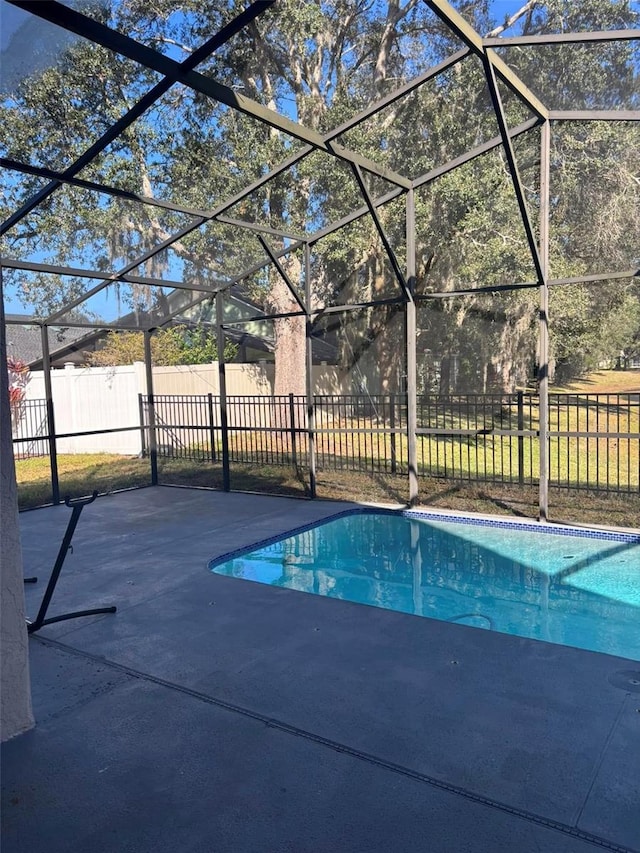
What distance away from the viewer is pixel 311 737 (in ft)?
8.17

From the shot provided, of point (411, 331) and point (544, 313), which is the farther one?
point (411, 331)

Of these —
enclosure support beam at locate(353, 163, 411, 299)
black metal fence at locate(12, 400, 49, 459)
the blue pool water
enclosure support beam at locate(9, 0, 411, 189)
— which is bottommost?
the blue pool water

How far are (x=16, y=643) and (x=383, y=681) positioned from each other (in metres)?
1.68

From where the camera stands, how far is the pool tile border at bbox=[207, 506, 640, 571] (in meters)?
5.55

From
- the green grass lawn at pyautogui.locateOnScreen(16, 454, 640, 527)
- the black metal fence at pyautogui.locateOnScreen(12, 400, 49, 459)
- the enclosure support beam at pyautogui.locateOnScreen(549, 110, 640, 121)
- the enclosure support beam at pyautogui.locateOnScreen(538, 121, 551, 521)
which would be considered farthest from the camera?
the black metal fence at pyautogui.locateOnScreen(12, 400, 49, 459)

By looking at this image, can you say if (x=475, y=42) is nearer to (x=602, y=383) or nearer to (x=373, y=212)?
(x=373, y=212)

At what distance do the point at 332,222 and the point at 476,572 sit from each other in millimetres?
6632

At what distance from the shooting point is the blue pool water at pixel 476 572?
168 inches

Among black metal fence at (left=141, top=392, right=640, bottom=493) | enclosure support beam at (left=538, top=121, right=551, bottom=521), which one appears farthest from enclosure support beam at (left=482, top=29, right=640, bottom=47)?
black metal fence at (left=141, top=392, right=640, bottom=493)

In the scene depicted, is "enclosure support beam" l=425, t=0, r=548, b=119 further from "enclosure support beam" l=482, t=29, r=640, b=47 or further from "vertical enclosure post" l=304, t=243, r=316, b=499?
"vertical enclosure post" l=304, t=243, r=316, b=499

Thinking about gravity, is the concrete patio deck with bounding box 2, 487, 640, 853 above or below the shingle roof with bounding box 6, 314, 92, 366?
below

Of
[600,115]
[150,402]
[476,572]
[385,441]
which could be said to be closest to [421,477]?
[385,441]

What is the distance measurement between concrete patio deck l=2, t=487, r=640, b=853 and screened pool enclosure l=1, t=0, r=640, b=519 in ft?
10.5

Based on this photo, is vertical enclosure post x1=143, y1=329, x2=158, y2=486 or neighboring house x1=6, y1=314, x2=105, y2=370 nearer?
vertical enclosure post x1=143, y1=329, x2=158, y2=486
